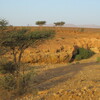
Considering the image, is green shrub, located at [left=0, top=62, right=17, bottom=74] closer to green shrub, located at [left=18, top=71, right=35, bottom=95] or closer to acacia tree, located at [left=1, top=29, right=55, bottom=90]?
acacia tree, located at [left=1, top=29, right=55, bottom=90]

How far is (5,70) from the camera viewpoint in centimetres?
934

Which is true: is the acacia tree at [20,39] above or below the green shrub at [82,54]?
above

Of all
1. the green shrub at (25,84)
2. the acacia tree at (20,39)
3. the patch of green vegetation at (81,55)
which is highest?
the acacia tree at (20,39)

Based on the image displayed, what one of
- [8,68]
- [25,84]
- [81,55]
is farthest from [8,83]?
[81,55]

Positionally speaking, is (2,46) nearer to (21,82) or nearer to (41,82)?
(21,82)

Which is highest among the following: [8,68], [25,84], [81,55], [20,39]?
[20,39]

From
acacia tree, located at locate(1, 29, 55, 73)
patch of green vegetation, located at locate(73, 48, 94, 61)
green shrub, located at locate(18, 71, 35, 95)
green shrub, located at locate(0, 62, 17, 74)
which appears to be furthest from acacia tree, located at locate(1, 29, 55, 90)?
patch of green vegetation, located at locate(73, 48, 94, 61)

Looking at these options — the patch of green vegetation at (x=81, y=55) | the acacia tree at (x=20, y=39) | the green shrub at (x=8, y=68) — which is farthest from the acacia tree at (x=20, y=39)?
the patch of green vegetation at (x=81, y=55)

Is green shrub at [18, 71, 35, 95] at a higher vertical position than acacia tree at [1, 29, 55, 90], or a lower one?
lower

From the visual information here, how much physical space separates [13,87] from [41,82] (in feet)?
6.34

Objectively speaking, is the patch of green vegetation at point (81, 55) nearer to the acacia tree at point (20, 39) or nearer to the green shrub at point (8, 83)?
the acacia tree at point (20, 39)

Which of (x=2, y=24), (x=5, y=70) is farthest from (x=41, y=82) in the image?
(x=2, y=24)

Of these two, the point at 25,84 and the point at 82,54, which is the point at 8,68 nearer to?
the point at 25,84

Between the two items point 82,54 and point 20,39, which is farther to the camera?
point 82,54
